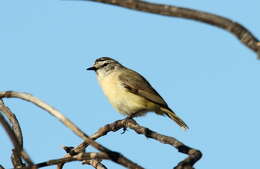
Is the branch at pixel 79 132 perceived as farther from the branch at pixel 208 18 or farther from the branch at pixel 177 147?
the branch at pixel 208 18

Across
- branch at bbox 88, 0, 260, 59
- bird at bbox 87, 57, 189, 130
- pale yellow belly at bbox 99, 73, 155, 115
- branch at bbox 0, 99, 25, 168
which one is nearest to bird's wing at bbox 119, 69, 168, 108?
bird at bbox 87, 57, 189, 130

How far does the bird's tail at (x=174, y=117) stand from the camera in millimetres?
9234

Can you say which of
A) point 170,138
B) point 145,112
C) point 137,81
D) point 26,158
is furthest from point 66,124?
point 137,81

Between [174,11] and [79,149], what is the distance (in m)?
2.40

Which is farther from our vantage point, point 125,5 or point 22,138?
point 22,138

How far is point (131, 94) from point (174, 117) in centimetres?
104

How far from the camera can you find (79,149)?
3656 mm

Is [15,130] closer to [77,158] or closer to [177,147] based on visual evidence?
[177,147]

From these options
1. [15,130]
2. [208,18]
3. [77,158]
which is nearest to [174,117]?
[15,130]

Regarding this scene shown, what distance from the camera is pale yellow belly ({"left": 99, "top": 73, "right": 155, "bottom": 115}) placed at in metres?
9.46

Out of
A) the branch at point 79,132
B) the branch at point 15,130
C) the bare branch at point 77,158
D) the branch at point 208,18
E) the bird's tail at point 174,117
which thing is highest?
the branch at point 208,18

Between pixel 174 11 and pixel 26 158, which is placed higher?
pixel 174 11

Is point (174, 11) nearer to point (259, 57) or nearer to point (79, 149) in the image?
point (259, 57)

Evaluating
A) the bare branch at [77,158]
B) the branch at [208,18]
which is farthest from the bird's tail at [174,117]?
the branch at [208,18]
